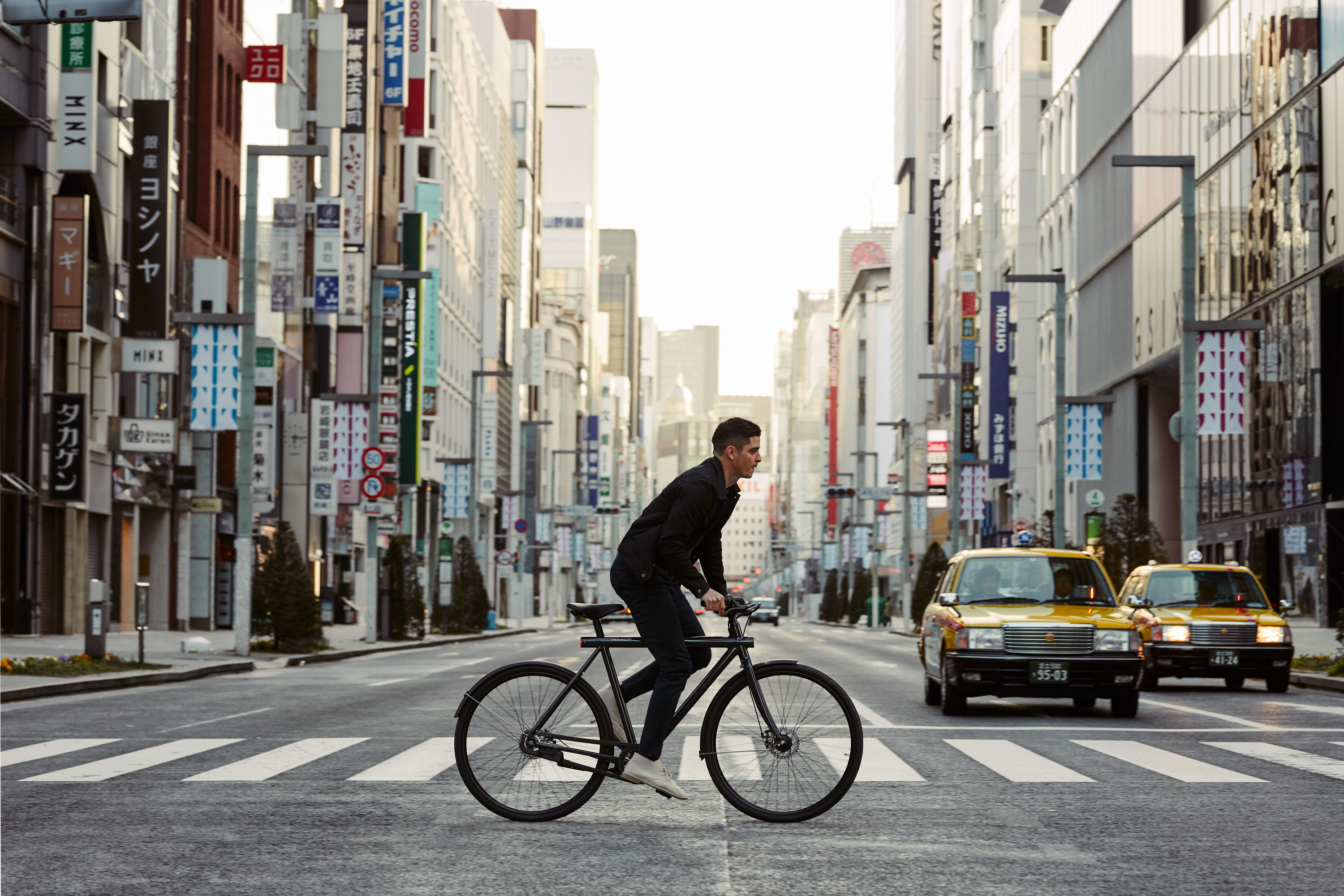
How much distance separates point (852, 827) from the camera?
8.86 meters

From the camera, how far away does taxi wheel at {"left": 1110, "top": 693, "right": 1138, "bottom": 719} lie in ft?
55.0

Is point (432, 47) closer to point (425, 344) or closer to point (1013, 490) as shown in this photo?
point (425, 344)

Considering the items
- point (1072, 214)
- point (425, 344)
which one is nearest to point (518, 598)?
point (425, 344)

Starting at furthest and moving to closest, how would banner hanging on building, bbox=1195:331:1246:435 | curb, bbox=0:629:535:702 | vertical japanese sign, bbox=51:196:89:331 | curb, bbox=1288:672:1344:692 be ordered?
1. vertical japanese sign, bbox=51:196:89:331
2. banner hanging on building, bbox=1195:331:1246:435
3. curb, bbox=1288:672:1344:692
4. curb, bbox=0:629:535:702

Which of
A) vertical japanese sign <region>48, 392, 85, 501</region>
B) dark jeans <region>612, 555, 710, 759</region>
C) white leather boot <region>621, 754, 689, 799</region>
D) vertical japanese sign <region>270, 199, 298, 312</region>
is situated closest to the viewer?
dark jeans <region>612, 555, 710, 759</region>

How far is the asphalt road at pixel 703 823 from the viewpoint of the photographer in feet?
23.9

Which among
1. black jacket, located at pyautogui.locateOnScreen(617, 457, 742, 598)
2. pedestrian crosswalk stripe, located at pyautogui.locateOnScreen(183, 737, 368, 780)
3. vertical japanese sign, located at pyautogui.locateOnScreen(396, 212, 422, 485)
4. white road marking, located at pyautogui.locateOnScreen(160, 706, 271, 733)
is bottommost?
white road marking, located at pyautogui.locateOnScreen(160, 706, 271, 733)

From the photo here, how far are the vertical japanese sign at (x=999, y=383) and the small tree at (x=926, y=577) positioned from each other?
9.11 meters

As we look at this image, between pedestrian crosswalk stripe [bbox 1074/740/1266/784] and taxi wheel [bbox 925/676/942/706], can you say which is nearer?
pedestrian crosswalk stripe [bbox 1074/740/1266/784]

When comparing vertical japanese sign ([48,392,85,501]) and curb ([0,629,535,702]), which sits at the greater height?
vertical japanese sign ([48,392,85,501])

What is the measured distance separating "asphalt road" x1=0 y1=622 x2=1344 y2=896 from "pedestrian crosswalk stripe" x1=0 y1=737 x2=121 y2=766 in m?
0.08

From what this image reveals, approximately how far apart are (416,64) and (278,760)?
203 ft

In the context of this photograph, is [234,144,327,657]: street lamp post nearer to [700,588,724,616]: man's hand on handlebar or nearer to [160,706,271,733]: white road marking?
[160,706,271,733]: white road marking

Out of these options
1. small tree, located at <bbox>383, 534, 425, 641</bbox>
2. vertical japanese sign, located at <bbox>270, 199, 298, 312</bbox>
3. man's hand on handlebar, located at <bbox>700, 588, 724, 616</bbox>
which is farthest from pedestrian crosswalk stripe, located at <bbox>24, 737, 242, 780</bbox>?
vertical japanese sign, located at <bbox>270, 199, 298, 312</bbox>
